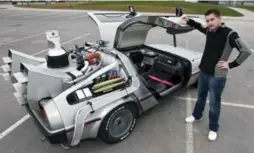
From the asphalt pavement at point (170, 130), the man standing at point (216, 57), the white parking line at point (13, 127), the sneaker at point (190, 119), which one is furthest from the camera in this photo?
the sneaker at point (190, 119)

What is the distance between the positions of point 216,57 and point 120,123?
1596 mm

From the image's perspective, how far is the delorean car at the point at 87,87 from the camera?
2.51m

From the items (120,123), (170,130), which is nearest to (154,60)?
(170,130)

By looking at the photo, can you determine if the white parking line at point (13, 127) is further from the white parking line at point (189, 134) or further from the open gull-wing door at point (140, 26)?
the white parking line at point (189, 134)

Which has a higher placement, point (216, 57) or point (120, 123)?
point (216, 57)

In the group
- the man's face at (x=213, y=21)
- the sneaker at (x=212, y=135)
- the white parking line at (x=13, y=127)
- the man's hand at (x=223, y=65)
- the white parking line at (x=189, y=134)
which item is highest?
the man's face at (x=213, y=21)

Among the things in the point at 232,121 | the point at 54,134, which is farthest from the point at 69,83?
the point at 232,121

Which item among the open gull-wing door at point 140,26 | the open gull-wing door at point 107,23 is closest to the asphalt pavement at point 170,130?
the open gull-wing door at point 140,26

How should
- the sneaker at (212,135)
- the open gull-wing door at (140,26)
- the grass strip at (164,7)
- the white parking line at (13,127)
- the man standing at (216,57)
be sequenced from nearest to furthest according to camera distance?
the man standing at (216,57), the sneaker at (212,135), the white parking line at (13,127), the open gull-wing door at (140,26), the grass strip at (164,7)

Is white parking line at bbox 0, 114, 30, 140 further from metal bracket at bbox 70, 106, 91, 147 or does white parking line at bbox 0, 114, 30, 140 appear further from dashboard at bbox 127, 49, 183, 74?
dashboard at bbox 127, 49, 183, 74

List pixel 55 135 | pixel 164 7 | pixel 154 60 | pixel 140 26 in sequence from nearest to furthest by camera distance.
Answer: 1. pixel 55 135
2. pixel 140 26
3. pixel 154 60
4. pixel 164 7

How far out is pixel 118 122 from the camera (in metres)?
3.08

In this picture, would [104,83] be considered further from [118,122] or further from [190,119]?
[190,119]

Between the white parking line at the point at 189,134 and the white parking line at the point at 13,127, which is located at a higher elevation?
the white parking line at the point at 189,134
